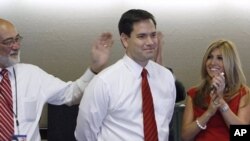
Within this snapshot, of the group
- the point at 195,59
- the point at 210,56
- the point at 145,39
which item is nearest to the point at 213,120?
the point at 210,56

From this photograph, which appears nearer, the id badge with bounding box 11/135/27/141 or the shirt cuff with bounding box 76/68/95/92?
the id badge with bounding box 11/135/27/141

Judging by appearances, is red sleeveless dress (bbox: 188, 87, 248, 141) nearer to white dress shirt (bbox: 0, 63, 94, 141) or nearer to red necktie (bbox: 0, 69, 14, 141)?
white dress shirt (bbox: 0, 63, 94, 141)

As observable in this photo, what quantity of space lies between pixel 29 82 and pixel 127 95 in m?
0.59

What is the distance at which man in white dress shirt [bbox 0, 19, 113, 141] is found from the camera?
7.48 feet

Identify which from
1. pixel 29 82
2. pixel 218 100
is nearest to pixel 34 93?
pixel 29 82

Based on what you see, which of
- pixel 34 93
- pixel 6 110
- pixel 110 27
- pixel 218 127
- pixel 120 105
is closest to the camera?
Answer: pixel 120 105

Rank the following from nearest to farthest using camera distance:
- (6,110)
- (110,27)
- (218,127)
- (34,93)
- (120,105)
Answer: (120,105), (6,110), (34,93), (218,127), (110,27)

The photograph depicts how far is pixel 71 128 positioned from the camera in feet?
12.2

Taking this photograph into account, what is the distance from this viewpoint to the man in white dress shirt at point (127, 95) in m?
2.14

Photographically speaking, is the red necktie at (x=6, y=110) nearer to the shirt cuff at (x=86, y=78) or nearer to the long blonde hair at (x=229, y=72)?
the shirt cuff at (x=86, y=78)

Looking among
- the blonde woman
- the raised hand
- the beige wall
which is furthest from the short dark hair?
the beige wall

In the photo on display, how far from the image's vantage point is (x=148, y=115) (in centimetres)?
216

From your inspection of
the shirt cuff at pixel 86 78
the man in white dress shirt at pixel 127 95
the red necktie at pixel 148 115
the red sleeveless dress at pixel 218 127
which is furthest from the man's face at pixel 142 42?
the red sleeveless dress at pixel 218 127

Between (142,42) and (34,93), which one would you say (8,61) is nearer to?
(34,93)
